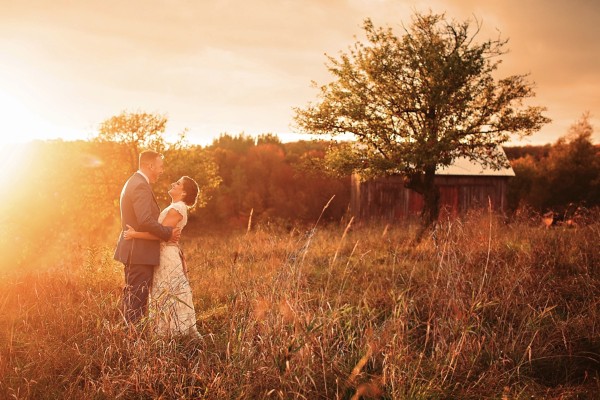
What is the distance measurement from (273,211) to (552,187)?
19019 mm

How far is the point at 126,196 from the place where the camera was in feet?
19.9

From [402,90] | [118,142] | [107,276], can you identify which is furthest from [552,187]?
[107,276]

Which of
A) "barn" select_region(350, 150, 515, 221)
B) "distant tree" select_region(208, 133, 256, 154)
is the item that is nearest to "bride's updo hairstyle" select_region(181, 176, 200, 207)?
"barn" select_region(350, 150, 515, 221)

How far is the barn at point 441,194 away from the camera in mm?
26031

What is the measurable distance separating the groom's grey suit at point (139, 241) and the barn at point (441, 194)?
19.9 meters

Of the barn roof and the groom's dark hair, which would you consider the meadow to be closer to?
the groom's dark hair

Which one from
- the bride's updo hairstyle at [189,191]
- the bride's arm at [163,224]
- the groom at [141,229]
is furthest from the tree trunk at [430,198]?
the groom at [141,229]

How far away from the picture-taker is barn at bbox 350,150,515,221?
1025 inches

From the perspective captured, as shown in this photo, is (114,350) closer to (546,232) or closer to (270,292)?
(270,292)

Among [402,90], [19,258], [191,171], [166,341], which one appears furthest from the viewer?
[191,171]

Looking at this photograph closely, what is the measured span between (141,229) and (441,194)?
73.8 feet

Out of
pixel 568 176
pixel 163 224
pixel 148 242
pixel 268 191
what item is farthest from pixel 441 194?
pixel 148 242

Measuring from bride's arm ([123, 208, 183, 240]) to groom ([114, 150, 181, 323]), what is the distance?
2.5 inches

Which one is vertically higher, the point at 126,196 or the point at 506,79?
the point at 506,79
